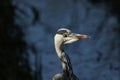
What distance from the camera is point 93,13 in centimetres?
995

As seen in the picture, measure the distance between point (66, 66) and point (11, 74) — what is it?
9.26 ft

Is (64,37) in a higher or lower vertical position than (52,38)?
higher

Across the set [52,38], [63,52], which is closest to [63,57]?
[63,52]

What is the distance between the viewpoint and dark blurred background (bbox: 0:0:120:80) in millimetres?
6666

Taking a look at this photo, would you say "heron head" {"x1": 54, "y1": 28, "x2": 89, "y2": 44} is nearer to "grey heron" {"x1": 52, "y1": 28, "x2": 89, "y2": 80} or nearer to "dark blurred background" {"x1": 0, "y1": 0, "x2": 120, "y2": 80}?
"grey heron" {"x1": 52, "y1": 28, "x2": 89, "y2": 80}

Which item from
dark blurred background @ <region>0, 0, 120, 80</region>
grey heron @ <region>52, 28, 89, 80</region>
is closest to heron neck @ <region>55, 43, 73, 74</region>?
grey heron @ <region>52, 28, 89, 80</region>

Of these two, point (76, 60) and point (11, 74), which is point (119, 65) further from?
point (11, 74)

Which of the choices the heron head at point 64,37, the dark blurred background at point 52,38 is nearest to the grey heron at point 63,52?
the heron head at point 64,37

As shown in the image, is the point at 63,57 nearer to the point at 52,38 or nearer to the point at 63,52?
the point at 63,52

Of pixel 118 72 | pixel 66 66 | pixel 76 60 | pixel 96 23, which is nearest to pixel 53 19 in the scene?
pixel 96 23

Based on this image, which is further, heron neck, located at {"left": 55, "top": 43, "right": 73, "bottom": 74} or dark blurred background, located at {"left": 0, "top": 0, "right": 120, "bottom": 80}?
dark blurred background, located at {"left": 0, "top": 0, "right": 120, "bottom": 80}

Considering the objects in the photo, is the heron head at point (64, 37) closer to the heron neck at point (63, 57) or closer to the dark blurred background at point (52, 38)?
the heron neck at point (63, 57)

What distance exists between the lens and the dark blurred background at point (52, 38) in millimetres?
6666

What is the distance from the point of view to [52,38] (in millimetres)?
8742
